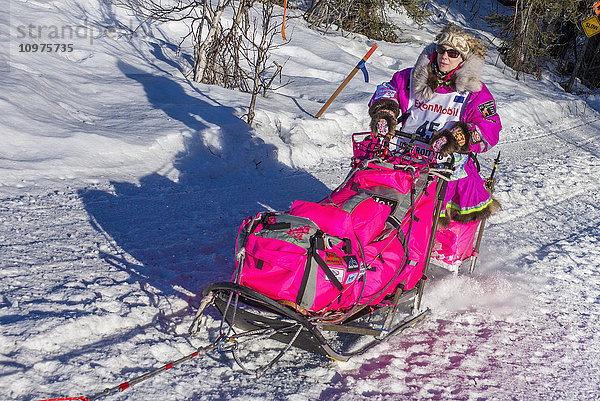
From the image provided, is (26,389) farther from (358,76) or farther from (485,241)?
(358,76)

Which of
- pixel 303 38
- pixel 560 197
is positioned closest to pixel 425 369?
pixel 560 197

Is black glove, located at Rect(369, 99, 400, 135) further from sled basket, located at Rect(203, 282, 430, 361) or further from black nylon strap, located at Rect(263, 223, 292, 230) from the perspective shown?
black nylon strap, located at Rect(263, 223, 292, 230)

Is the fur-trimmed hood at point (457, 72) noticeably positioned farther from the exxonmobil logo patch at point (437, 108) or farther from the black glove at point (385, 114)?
the black glove at point (385, 114)

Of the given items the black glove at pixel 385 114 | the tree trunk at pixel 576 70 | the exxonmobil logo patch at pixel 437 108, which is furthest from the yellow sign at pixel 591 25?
the black glove at pixel 385 114

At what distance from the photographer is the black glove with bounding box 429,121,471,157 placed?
3951 millimetres

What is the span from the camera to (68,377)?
2.71 m

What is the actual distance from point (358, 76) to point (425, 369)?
8.71 metres

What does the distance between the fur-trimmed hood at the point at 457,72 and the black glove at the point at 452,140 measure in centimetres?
34

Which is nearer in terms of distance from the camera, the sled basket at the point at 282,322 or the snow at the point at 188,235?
the sled basket at the point at 282,322

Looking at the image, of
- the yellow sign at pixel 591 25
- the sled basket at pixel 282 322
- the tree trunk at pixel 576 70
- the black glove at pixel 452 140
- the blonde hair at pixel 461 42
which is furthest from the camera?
the tree trunk at pixel 576 70

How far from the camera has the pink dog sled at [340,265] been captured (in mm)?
2982

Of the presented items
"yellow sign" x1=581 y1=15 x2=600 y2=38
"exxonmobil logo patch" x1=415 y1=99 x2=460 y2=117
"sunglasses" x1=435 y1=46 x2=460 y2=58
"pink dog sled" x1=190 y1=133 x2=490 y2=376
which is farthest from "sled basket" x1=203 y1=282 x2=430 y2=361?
"yellow sign" x1=581 y1=15 x2=600 y2=38

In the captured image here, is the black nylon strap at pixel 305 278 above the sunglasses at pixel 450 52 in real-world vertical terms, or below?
below

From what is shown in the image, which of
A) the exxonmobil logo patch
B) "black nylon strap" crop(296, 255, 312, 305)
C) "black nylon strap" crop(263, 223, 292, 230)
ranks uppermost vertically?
the exxonmobil logo patch
